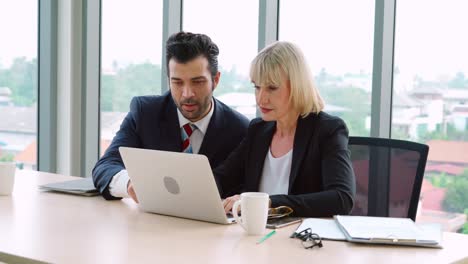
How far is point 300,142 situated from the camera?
2.37 m

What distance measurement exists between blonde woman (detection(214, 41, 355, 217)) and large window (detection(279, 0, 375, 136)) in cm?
90

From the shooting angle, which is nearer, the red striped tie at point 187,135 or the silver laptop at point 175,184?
the silver laptop at point 175,184

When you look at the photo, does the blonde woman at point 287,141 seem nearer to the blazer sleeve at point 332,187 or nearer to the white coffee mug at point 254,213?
the blazer sleeve at point 332,187

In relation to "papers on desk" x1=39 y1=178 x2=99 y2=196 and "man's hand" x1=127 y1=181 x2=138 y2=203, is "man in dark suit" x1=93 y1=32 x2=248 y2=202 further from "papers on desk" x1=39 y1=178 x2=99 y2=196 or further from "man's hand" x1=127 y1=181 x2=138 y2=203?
"man's hand" x1=127 y1=181 x2=138 y2=203

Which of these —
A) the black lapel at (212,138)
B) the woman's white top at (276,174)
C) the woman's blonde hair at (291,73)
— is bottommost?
the woman's white top at (276,174)

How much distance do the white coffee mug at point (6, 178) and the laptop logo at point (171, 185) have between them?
70 cm

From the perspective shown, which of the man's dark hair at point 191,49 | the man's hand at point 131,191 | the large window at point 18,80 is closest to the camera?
the man's hand at point 131,191

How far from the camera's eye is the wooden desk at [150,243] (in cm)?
165

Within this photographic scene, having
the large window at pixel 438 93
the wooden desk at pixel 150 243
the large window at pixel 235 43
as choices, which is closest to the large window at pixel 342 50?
the large window at pixel 438 93

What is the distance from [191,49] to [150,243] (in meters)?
1.05

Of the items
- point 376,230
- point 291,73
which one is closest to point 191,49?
point 291,73

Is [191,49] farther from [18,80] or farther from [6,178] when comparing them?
[18,80]

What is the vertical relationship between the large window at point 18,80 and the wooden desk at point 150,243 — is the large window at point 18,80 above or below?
above

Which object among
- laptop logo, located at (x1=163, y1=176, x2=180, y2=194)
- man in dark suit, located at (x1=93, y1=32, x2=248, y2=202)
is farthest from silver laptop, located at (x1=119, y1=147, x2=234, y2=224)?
man in dark suit, located at (x1=93, y1=32, x2=248, y2=202)
